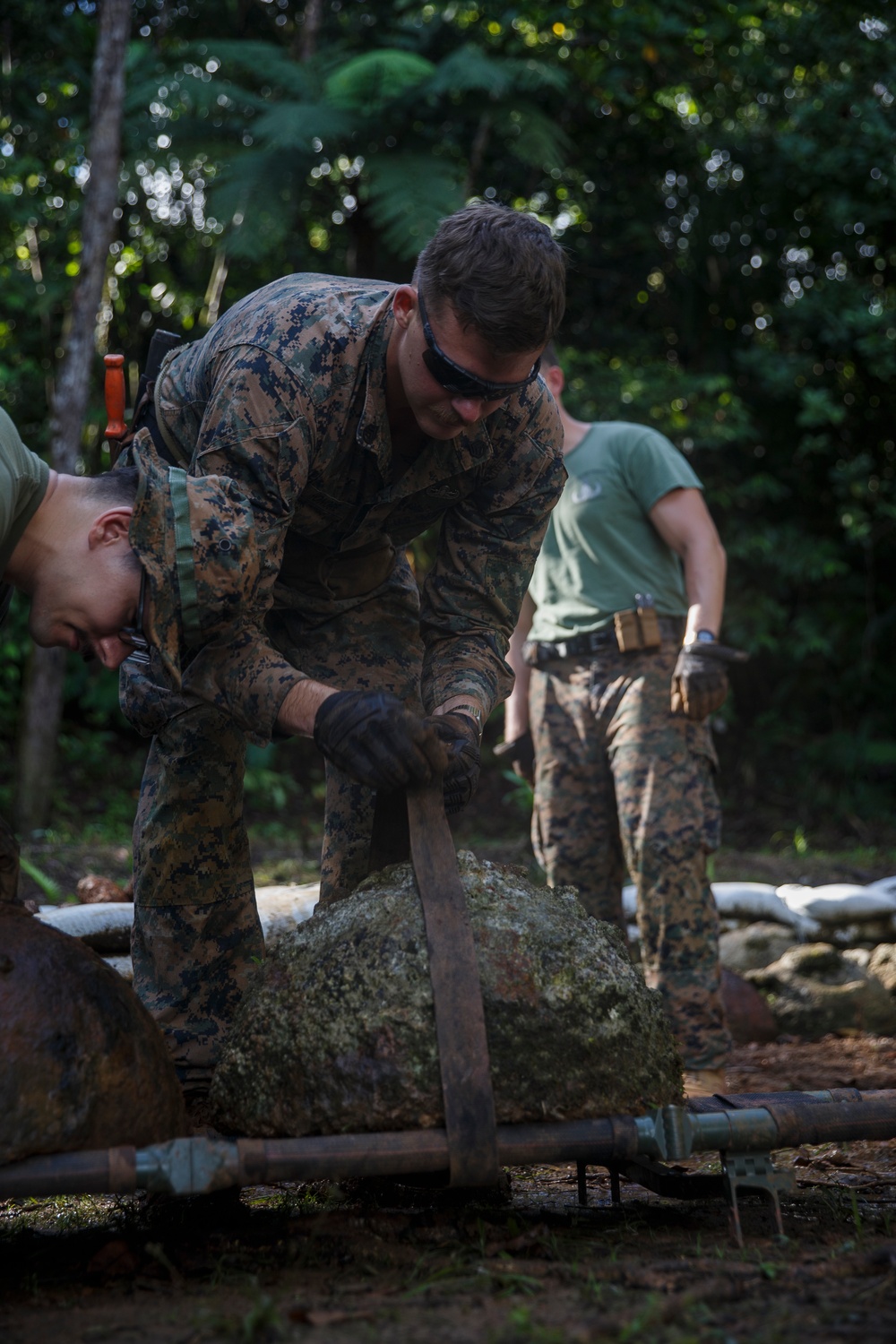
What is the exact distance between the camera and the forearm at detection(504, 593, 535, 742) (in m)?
4.62

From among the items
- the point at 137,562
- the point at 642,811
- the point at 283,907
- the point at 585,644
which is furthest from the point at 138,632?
the point at 283,907

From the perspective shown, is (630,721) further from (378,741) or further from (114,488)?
(114,488)

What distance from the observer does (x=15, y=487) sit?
2.36 m

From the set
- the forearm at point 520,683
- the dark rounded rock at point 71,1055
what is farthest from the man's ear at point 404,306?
the forearm at point 520,683

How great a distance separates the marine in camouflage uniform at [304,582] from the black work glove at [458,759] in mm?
206

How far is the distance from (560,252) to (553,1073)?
1.75 meters

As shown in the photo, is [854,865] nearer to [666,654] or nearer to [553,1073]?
[666,654]

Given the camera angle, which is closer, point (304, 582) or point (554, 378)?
point (304, 582)

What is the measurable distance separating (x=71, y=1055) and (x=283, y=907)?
93.3 inches

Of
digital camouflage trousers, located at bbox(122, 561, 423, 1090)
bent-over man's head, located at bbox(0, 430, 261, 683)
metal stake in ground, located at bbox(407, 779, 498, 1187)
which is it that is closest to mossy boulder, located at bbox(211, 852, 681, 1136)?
metal stake in ground, located at bbox(407, 779, 498, 1187)

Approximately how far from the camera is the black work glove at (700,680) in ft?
12.8

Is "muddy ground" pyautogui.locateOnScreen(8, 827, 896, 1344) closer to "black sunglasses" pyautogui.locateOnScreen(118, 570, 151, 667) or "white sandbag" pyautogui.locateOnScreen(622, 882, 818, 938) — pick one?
"black sunglasses" pyautogui.locateOnScreen(118, 570, 151, 667)

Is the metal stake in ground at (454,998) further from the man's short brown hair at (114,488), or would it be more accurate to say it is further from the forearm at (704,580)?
the forearm at (704,580)

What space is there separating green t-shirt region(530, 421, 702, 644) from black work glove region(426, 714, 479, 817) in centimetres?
160
